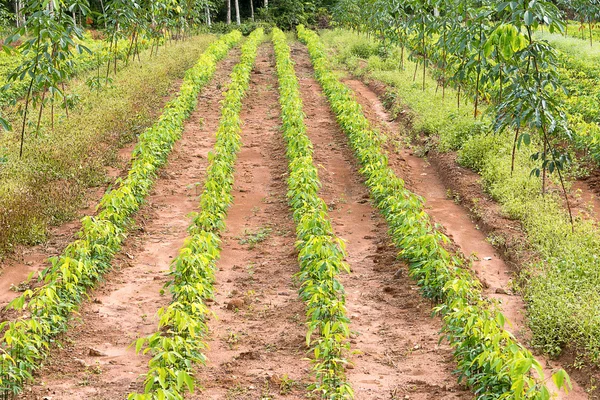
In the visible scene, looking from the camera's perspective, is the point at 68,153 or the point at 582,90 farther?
the point at 582,90

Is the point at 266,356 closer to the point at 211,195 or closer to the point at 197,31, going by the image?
the point at 211,195

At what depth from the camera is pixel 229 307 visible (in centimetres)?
744

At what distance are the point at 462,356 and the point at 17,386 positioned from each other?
3.57 metres

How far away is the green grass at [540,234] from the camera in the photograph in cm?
655

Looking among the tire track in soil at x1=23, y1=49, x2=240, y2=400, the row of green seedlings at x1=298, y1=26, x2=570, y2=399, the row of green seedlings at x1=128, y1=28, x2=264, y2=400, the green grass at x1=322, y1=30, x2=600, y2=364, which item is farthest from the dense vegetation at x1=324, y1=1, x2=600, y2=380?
the tire track in soil at x1=23, y1=49, x2=240, y2=400

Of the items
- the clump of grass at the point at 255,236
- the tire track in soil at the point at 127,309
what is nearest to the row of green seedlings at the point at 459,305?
the clump of grass at the point at 255,236

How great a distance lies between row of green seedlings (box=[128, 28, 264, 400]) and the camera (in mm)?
5156

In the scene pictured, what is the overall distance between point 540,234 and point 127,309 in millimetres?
4896

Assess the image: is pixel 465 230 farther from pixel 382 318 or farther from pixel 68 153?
pixel 68 153

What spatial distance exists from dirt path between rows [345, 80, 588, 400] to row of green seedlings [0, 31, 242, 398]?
13.3 feet

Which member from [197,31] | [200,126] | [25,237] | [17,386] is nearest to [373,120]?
[200,126]

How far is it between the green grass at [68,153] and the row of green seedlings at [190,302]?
78.3 inches

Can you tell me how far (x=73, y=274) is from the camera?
22.1 ft

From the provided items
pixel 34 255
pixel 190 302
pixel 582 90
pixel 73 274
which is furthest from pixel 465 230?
pixel 582 90
